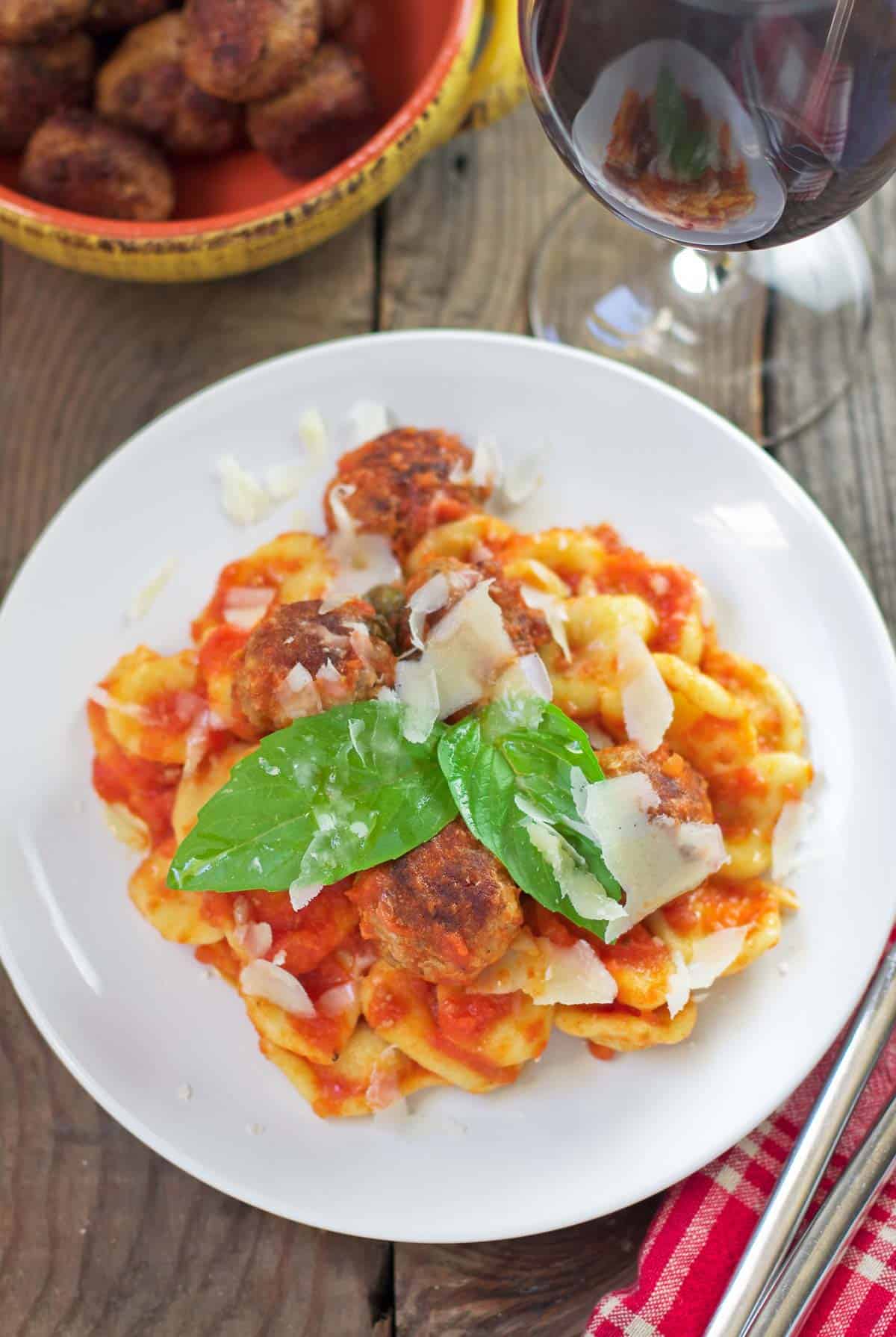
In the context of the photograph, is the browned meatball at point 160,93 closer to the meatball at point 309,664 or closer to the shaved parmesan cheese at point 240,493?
the shaved parmesan cheese at point 240,493

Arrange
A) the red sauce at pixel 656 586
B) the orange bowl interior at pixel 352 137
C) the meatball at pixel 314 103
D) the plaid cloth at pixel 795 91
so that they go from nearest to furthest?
1. the plaid cloth at pixel 795 91
2. the red sauce at pixel 656 586
3. the meatball at pixel 314 103
4. the orange bowl interior at pixel 352 137

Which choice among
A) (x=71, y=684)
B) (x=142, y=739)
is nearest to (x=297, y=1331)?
(x=142, y=739)

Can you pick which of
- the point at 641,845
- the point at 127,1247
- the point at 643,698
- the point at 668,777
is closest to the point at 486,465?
the point at 643,698

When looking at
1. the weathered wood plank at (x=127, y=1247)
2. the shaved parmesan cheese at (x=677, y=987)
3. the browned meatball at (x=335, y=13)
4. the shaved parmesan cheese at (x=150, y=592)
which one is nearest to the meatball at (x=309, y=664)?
the shaved parmesan cheese at (x=150, y=592)

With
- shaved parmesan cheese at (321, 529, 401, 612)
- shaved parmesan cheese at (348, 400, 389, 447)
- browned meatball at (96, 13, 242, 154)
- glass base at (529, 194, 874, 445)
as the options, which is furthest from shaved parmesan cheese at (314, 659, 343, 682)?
browned meatball at (96, 13, 242, 154)

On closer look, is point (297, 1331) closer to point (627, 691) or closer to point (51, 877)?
→ point (51, 877)
